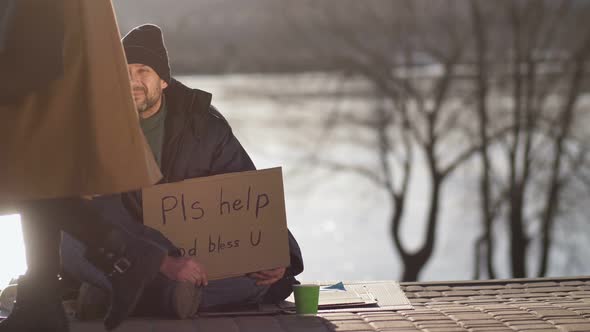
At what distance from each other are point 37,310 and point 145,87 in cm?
117

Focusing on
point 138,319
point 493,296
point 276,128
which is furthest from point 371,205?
point 138,319

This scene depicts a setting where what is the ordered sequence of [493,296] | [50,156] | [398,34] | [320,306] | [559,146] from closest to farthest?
[50,156] < [320,306] < [493,296] < [559,146] < [398,34]

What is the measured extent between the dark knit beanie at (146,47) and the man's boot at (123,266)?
34.9 inches

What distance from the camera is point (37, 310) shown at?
3.72 m

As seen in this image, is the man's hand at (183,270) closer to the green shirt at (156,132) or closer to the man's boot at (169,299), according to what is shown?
the man's boot at (169,299)

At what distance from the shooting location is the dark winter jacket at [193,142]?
4684 millimetres

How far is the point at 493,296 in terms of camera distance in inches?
221

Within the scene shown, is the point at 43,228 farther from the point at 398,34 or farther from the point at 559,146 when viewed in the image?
the point at 398,34

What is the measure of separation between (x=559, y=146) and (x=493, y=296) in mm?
9875

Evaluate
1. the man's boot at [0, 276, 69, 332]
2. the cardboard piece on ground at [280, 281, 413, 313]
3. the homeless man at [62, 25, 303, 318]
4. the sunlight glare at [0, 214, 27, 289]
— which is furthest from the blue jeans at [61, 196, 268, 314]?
the sunlight glare at [0, 214, 27, 289]

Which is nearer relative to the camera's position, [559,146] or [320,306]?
[320,306]

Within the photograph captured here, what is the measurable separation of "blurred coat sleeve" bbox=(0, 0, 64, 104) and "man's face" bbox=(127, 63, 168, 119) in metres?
1.04

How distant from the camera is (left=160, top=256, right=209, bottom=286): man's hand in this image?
4.43 metres

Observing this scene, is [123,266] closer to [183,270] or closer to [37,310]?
[37,310]
